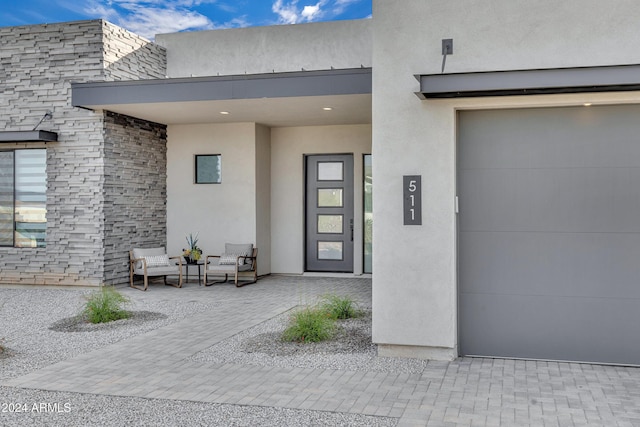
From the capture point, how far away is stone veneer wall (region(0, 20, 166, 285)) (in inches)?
448

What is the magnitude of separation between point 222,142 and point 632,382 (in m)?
9.53

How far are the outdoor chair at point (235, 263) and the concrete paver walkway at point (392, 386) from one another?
5.06 m

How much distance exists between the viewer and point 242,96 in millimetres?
10219

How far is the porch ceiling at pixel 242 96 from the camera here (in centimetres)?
992

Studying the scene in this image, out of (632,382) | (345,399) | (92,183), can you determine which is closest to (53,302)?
(92,183)

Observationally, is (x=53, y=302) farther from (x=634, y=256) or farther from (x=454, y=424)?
(x=634, y=256)

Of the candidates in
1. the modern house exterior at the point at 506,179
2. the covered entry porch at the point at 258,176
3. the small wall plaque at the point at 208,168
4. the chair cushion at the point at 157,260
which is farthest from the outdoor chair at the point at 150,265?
the modern house exterior at the point at 506,179

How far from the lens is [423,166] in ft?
19.9

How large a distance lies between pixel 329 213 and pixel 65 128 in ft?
17.8

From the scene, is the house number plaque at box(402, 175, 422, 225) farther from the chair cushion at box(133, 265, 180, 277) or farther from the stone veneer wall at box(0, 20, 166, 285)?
the stone veneer wall at box(0, 20, 166, 285)

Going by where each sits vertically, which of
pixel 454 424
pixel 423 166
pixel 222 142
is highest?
pixel 222 142

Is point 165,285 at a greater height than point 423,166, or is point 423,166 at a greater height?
point 423,166

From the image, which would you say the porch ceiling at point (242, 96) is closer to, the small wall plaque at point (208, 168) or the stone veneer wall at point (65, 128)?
the stone veneer wall at point (65, 128)

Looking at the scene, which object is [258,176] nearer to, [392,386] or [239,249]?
[239,249]
